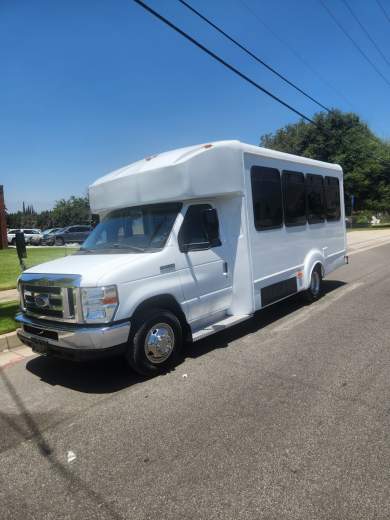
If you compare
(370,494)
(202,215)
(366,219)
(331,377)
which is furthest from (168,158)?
(366,219)

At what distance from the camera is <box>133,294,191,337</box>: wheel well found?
15.7 feet

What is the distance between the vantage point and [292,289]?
297 inches

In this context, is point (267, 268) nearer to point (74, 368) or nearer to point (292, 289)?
point (292, 289)

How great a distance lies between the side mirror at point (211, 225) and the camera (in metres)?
5.48

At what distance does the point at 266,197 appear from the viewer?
673cm

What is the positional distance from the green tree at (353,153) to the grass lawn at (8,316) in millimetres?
34204

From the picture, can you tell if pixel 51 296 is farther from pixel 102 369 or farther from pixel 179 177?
pixel 179 177

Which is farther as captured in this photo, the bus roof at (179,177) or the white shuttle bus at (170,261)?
the bus roof at (179,177)

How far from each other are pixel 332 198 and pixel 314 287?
2212mm

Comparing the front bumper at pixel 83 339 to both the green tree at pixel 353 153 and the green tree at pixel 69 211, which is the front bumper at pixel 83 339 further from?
the green tree at pixel 69 211

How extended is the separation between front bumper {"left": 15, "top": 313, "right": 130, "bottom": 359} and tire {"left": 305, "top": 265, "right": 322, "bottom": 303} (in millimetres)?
4869

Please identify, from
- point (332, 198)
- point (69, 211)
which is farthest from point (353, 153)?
point (69, 211)

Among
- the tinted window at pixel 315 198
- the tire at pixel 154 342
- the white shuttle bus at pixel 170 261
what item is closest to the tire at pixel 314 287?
the white shuttle bus at pixel 170 261

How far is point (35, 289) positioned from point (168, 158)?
247 cm
